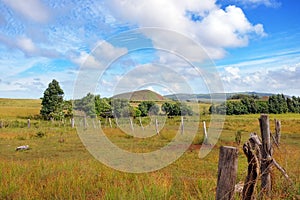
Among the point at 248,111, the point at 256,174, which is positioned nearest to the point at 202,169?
the point at 256,174

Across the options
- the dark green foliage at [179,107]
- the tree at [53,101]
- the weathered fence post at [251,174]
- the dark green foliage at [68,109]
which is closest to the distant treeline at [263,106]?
the dark green foliage at [68,109]

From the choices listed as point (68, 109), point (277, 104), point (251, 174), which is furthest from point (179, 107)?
point (277, 104)

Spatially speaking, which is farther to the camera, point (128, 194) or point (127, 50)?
point (127, 50)

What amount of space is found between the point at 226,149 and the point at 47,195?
3.56 meters

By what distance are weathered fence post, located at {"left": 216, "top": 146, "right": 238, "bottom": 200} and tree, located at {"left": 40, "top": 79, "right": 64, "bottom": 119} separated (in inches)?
1864

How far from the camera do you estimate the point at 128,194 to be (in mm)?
4996

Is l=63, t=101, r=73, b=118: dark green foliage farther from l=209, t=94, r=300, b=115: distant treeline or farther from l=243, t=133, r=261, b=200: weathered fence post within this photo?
l=243, t=133, r=261, b=200: weathered fence post

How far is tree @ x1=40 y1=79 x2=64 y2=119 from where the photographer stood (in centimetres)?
4850

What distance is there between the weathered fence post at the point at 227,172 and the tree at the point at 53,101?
47351mm

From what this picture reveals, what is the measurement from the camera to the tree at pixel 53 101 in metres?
48.5

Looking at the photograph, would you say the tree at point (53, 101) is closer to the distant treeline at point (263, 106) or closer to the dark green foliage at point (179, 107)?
the dark green foliage at point (179, 107)

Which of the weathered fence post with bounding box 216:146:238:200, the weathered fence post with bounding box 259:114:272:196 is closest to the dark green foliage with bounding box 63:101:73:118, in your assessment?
the weathered fence post with bounding box 259:114:272:196

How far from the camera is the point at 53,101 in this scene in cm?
4853

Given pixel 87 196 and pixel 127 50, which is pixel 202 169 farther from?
pixel 87 196
